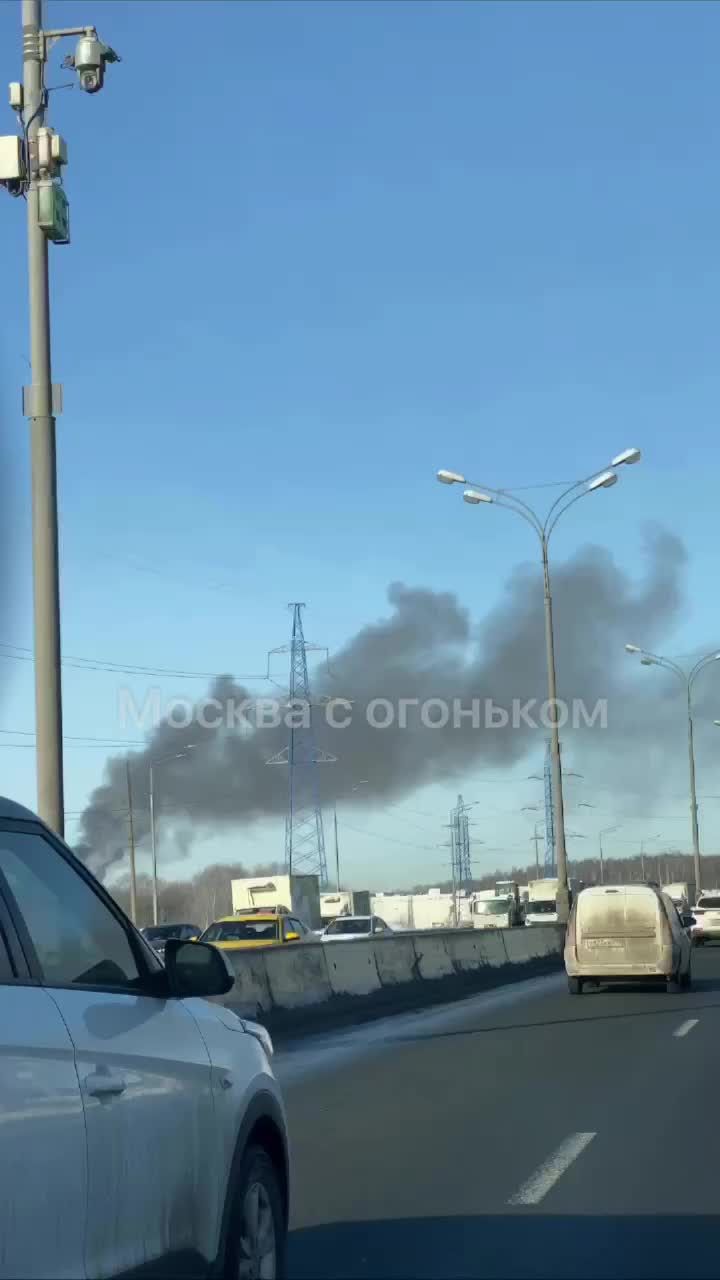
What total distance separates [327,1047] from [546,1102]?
6399mm

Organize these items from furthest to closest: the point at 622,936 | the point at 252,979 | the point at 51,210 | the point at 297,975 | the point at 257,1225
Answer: the point at 622,936, the point at 297,975, the point at 252,979, the point at 51,210, the point at 257,1225

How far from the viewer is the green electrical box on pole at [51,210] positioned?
494 inches

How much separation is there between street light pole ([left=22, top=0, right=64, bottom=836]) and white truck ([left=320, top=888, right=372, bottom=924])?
68335 millimetres

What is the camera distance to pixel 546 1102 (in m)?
12.5

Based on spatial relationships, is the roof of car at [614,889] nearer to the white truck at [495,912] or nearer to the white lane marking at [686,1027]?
the white lane marking at [686,1027]

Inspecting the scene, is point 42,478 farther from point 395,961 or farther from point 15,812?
point 395,961

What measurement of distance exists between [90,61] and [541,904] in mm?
72840

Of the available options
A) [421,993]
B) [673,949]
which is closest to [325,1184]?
[673,949]

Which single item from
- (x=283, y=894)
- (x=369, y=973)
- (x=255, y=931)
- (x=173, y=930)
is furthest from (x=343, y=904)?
(x=369, y=973)

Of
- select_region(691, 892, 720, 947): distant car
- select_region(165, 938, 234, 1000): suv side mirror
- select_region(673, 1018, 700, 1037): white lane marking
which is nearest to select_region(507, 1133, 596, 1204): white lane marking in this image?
select_region(165, 938, 234, 1000): suv side mirror

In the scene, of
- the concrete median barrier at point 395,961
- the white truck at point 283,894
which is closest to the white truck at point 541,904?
the white truck at point 283,894

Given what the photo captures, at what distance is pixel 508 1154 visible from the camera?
9945 mm

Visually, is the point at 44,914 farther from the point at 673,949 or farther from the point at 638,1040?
the point at 673,949

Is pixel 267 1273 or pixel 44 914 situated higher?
pixel 44 914
